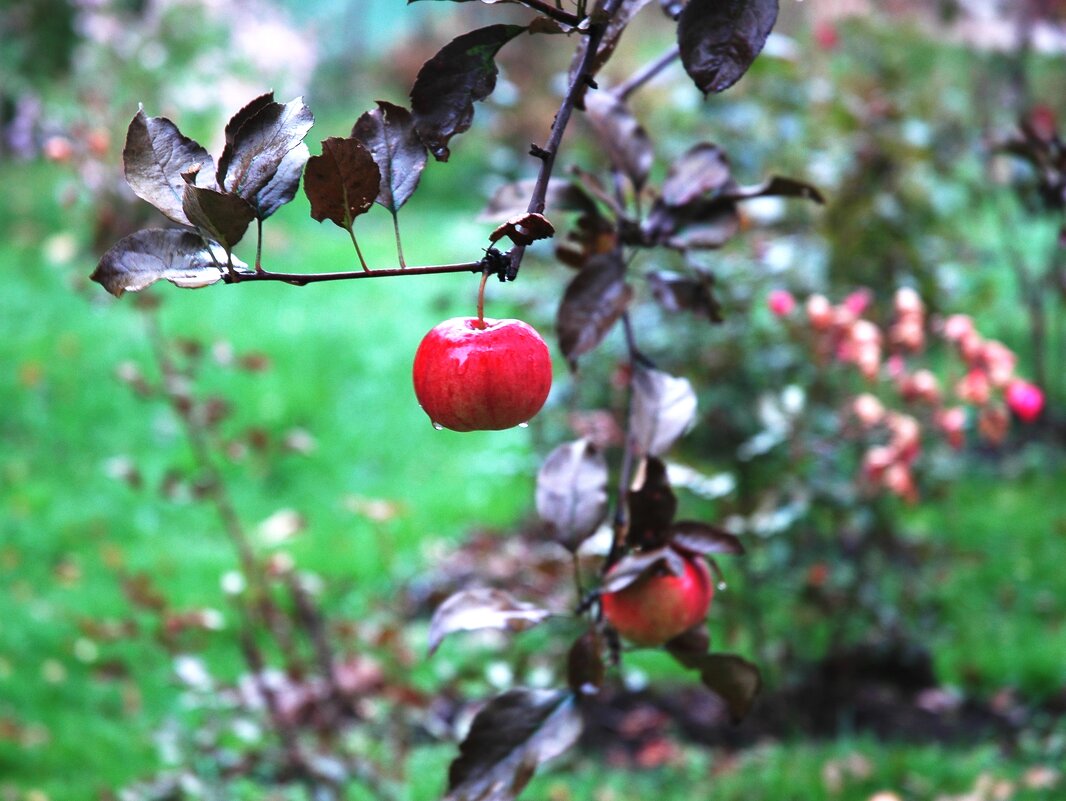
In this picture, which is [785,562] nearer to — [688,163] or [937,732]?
[937,732]

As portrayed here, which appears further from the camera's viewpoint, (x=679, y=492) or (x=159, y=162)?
(x=679, y=492)

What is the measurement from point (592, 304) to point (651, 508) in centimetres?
21

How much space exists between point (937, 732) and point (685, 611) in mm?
1782

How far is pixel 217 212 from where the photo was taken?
680 millimetres

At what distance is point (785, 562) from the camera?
7.93ft

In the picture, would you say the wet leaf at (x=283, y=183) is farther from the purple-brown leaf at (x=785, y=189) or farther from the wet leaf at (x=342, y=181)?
the purple-brown leaf at (x=785, y=189)

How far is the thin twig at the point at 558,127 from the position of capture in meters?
0.66

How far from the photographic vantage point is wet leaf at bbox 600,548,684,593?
0.95m

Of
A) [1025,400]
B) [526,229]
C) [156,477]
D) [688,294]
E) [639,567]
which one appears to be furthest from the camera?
[156,477]

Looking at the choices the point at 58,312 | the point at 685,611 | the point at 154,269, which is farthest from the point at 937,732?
the point at 58,312

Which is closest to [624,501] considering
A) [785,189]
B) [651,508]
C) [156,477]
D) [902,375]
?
[651,508]

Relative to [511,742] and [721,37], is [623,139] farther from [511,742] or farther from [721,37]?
[511,742]

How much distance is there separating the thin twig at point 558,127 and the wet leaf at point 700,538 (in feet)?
1.27

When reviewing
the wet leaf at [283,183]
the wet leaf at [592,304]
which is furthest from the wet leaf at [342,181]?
the wet leaf at [592,304]
